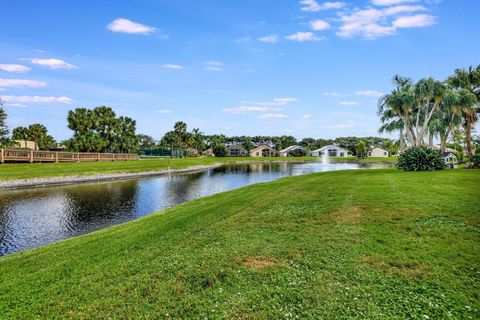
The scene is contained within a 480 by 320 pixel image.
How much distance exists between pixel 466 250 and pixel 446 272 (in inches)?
59.9

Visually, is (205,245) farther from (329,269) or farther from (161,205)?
(161,205)

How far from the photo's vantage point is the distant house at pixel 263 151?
432 ft

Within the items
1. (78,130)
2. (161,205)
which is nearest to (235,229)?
(161,205)

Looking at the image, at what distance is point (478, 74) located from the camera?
33594 mm

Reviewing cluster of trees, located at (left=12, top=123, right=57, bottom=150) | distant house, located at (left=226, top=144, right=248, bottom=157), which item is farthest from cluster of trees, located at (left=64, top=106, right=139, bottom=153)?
distant house, located at (left=226, top=144, right=248, bottom=157)

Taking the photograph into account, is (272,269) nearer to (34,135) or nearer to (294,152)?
(34,135)

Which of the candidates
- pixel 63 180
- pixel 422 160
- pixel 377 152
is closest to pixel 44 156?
pixel 63 180

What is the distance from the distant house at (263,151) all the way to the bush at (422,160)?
10469 centimetres

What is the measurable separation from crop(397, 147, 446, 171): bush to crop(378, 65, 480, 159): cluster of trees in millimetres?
4222

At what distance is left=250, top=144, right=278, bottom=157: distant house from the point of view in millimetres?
131625

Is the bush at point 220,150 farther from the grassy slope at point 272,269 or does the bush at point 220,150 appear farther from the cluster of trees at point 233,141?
the grassy slope at point 272,269

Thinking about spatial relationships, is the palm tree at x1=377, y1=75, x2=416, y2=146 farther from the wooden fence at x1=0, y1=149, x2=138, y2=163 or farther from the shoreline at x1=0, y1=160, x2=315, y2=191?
the wooden fence at x1=0, y1=149, x2=138, y2=163

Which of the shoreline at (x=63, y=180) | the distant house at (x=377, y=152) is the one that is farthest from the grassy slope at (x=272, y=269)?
the distant house at (x=377, y=152)

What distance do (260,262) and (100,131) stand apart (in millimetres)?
78288
